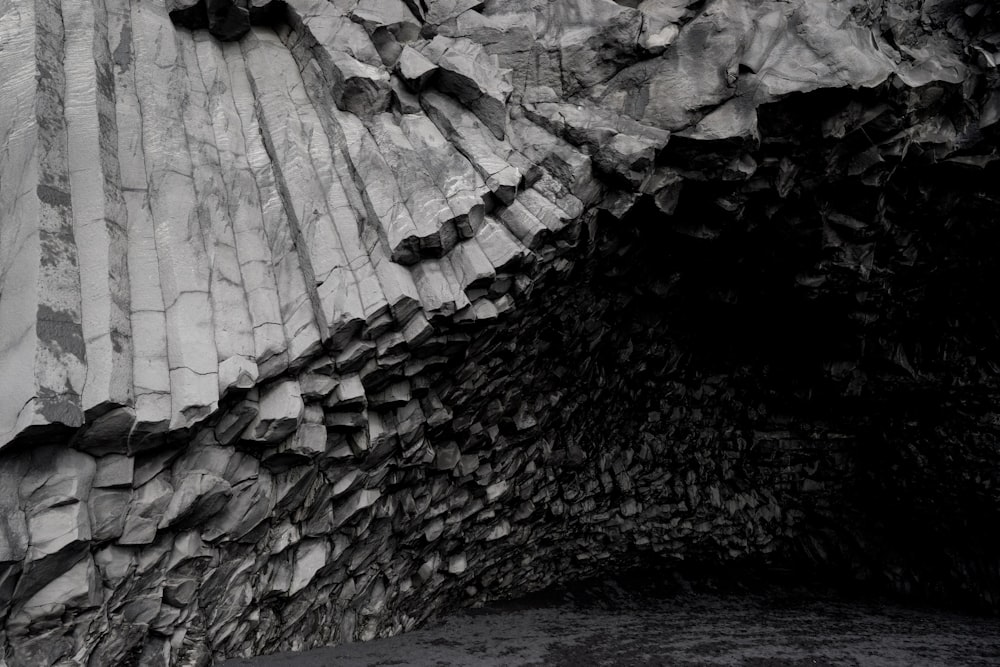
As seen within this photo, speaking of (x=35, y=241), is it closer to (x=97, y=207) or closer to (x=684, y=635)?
(x=97, y=207)

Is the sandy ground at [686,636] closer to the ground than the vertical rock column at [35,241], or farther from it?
closer to the ground

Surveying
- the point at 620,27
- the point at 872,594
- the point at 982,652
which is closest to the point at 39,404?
the point at 620,27

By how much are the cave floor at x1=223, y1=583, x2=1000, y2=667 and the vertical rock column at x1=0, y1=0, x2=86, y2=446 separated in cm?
263

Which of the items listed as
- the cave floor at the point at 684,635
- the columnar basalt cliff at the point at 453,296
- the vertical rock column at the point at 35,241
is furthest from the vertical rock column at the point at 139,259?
the cave floor at the point at 684,635

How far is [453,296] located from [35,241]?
312 cm

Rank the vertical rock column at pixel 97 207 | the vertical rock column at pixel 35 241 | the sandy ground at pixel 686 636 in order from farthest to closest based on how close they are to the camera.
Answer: the sandy ground at pixel 686 636 < the vertical rock column at pixel 97 207 < the vertical rock column at pixel 35 241

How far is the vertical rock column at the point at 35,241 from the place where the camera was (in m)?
4.31

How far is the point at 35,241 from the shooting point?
183 inches

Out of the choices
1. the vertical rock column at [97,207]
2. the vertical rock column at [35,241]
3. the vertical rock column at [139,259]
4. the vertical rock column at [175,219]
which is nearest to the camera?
the vertical rock column at [35,241]

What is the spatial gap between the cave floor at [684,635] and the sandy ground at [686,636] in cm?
1

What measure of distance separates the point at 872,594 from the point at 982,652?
7.75ft

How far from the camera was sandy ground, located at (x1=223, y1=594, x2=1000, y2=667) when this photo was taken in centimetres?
677

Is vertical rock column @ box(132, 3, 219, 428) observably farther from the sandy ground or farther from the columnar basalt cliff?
the sandy ground

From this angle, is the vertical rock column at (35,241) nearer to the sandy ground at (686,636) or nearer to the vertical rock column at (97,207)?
the vertical rock column at (97,207)
